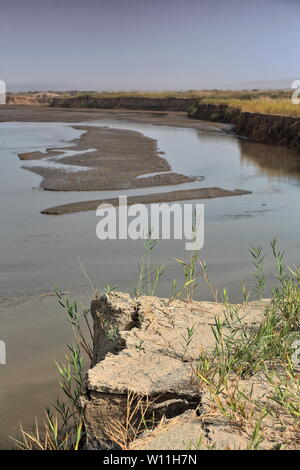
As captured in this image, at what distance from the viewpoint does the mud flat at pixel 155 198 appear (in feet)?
29.4

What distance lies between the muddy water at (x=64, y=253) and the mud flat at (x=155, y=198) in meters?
0.28

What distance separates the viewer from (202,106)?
112 feet

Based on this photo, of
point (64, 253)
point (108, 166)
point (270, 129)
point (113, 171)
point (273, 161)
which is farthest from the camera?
point (270, 129)

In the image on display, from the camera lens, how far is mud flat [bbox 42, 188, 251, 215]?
896 centimetres

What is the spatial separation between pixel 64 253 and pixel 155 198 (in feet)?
10.7

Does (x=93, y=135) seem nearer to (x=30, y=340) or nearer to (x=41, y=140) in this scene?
(x=41, y=140)

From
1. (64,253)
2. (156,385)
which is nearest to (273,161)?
(64,253)

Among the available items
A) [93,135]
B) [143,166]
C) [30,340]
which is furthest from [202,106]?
[30,340]

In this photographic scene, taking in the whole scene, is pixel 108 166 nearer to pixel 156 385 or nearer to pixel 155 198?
pixel 155 198

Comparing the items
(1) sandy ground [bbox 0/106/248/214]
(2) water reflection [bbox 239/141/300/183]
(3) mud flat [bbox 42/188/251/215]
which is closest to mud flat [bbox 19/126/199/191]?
(1) sandy ground [bbox 0/106/248/214]

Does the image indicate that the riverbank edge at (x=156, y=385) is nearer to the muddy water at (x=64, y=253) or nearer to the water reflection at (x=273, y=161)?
the muddy water at (x=64, y=253)

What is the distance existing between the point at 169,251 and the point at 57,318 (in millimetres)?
2164

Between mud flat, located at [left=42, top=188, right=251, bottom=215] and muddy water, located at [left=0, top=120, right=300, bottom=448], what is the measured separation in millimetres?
278

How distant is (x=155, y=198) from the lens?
9742 millimetres
